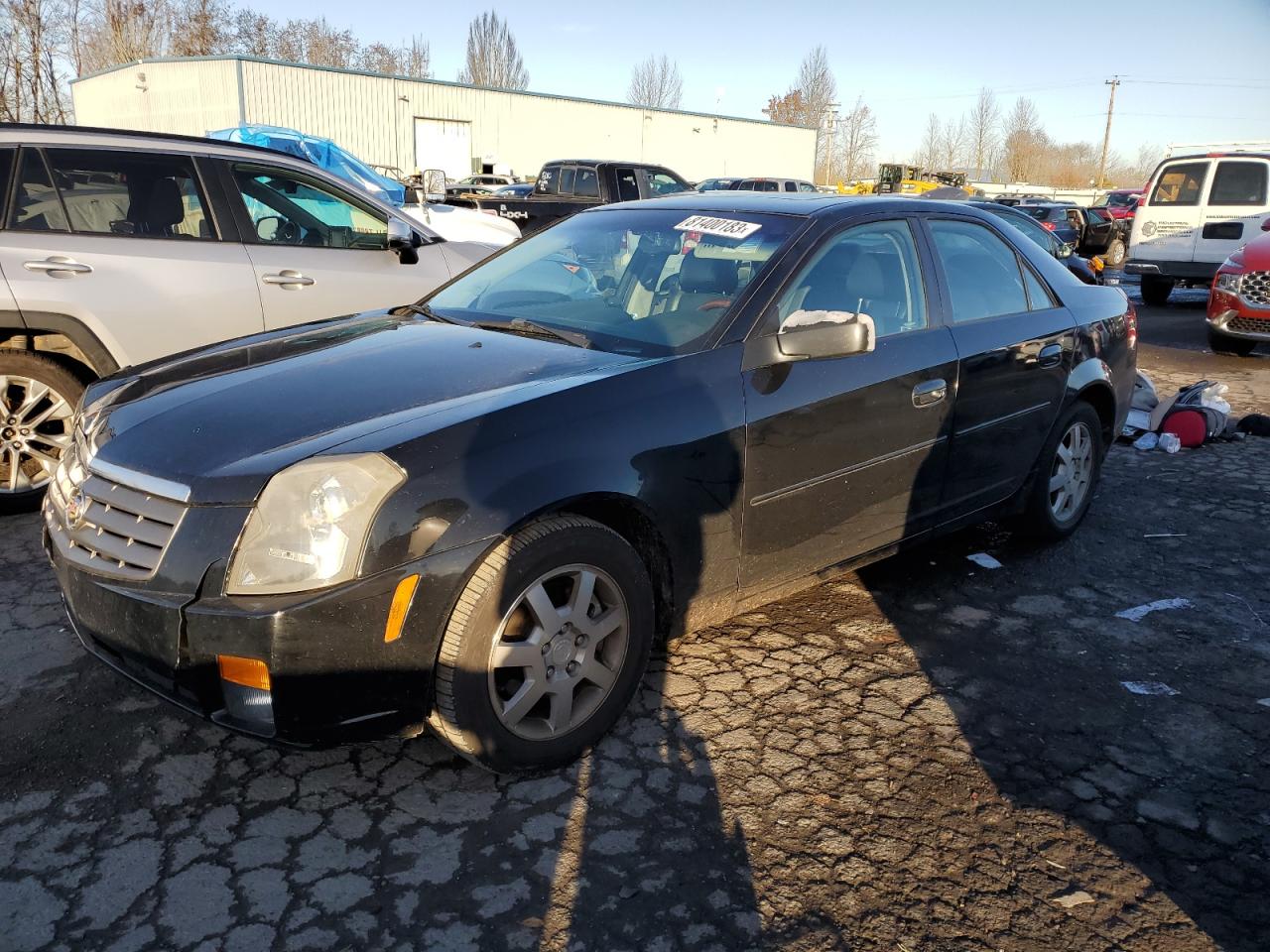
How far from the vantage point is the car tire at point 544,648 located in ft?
8.41

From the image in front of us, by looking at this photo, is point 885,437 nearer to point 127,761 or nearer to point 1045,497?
point 1045,497

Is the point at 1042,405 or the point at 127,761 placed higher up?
the point at 1042,405

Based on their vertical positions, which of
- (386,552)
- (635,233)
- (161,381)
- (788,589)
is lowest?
(788,589)

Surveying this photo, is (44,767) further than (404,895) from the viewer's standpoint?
Yes

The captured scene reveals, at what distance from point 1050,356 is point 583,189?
45.4 feet

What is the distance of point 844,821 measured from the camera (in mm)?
2711

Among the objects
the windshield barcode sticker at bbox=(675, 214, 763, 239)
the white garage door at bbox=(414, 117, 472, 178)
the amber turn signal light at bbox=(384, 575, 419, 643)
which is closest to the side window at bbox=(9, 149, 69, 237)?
the windshield barcode sticker at bbox=(675, 214, 763, 239)

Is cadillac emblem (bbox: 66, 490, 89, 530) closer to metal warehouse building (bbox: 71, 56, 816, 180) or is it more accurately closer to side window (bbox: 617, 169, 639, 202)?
side window (bbox: 617, 169, 639, 202)

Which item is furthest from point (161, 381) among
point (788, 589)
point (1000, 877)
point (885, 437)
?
point (1000, 877)

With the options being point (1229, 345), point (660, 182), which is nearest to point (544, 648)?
point (1229, 345)

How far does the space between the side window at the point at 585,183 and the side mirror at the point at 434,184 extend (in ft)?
7.54

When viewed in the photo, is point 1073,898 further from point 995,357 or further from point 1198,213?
point 1198,213

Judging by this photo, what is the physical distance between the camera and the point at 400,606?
244 centimetres

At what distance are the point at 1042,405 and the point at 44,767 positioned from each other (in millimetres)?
4006
